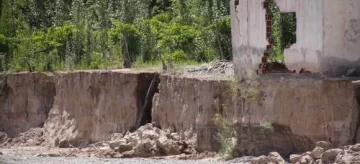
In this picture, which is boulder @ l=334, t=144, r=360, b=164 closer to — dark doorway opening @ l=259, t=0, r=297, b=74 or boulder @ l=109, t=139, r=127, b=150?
dark doorway opening @ l=259, t=0, r=297, b=74

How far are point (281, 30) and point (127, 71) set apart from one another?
418 cm

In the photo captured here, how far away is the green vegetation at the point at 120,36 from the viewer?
28.6m

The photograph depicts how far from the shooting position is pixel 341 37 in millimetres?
19609

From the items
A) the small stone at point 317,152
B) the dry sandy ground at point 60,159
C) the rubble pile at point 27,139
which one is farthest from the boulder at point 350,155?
the rubble pile at point 27,139

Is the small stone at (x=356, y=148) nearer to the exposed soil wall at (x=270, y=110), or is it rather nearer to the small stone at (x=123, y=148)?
the exposed soil wall at (x=270, y=110)

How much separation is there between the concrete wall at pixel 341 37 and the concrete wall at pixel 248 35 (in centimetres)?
195

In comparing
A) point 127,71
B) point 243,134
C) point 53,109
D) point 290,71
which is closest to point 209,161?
point 243,134

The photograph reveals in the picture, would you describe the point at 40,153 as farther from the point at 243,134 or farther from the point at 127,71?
the point at 243,134

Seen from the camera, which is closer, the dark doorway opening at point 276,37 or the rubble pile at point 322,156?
the rubble pile at point 322,156

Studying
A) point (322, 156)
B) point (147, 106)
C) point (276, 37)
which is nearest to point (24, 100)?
point (147, 106)

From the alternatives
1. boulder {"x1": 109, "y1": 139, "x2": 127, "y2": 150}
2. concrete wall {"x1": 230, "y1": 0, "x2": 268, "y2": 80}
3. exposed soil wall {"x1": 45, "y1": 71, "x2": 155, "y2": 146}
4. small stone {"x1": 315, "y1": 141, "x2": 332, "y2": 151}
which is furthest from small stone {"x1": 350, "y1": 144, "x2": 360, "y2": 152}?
exposed soil wall {"x1": 45, "y1": 71, "x2": 155, "y2": 146}

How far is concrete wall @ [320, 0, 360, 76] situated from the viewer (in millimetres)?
19500

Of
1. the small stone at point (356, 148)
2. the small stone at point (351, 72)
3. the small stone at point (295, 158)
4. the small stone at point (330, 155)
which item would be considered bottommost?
the small stone at point (295, 158)

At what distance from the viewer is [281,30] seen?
2608cm
